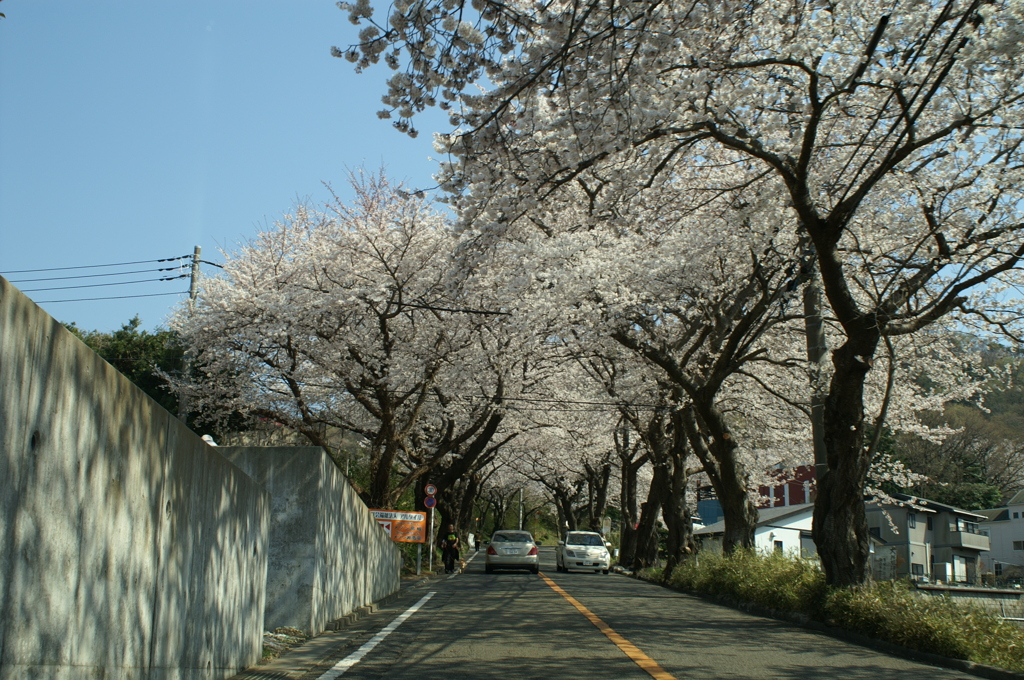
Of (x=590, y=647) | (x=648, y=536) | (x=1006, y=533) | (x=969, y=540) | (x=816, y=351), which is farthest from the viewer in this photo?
(x=1006, y=533)

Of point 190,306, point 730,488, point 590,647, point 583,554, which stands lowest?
point 583,554

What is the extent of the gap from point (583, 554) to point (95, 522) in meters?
28.8

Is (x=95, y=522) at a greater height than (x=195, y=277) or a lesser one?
lesser

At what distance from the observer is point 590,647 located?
8.73 m

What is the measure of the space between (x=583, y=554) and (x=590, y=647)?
76.4ft

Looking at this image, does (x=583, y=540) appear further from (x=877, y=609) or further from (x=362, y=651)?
(x=362, y=651)

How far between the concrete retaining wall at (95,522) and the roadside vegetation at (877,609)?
7.35 meters

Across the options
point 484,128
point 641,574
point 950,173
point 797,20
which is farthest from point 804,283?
point 641,574

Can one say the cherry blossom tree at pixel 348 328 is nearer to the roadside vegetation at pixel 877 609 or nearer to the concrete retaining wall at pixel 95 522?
the roadside vegetation at pixel 877 609

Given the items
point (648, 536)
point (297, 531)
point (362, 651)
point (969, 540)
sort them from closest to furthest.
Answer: point (362, 651), point (297, 531), point (648, 536), point (969, 540)

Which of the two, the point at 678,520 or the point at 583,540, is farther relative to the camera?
the point at 583,540

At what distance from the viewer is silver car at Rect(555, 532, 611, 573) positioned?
31.3m

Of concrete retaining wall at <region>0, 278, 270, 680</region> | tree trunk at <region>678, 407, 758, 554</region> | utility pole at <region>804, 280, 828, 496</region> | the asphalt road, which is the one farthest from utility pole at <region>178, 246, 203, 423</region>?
concrete retaining wall at <region>0, 278, 270, 680</region>

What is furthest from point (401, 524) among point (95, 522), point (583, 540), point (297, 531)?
point (95, 522)
